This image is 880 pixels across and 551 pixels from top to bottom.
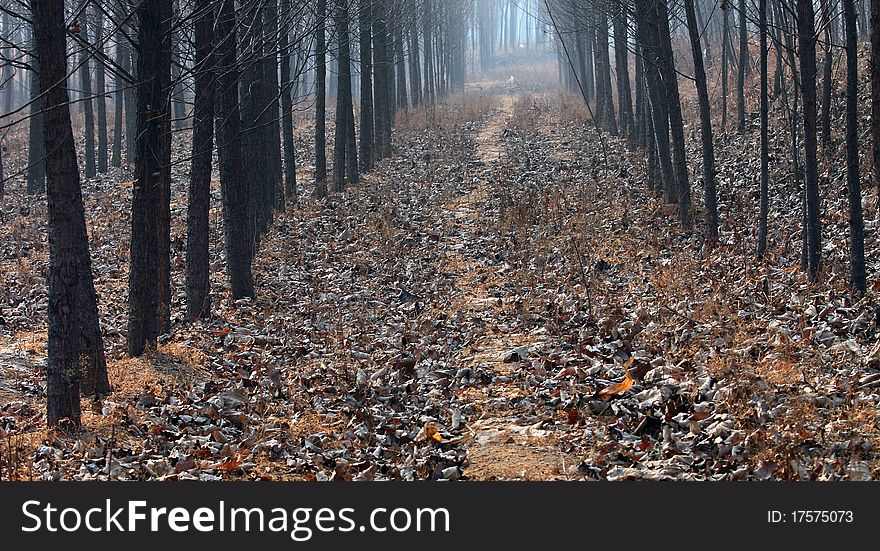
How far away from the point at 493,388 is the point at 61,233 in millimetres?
4004

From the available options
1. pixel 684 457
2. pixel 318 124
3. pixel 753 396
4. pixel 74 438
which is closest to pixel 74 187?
pixel 74 438

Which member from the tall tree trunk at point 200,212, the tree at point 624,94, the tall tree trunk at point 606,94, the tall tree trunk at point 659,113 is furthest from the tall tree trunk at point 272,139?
the tall tree trunk at point 606,94

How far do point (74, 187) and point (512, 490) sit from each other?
4297mm

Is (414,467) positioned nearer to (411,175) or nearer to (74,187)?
(74,187)

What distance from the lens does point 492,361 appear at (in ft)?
28.7

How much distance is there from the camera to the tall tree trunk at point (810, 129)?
32.7ft

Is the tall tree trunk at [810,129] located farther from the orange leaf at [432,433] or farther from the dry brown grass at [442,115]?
the dry brown grass at [442,115]

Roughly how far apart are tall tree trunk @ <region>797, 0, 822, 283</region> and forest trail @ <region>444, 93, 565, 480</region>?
3.83 metres

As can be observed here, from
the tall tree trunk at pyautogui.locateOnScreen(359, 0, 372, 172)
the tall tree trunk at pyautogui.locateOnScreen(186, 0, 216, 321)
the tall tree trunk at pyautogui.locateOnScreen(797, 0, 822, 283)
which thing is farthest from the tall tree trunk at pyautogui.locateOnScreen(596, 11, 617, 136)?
the tall tree trunk at pyautogui.locateOnScreen(186, 0, 216, 321)

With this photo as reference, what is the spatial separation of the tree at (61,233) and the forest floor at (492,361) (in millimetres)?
386

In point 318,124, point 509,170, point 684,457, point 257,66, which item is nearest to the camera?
point 684,457

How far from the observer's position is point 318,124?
21.9m

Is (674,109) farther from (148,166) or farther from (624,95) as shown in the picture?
(624,95)

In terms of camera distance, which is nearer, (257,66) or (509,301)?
(509,301)
